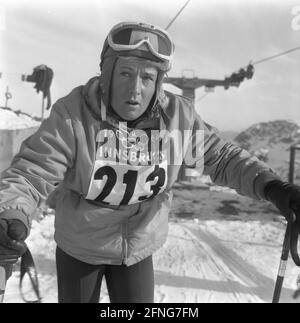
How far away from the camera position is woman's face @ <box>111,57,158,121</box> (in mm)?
1671

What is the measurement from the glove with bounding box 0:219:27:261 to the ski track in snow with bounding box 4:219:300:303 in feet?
6.60

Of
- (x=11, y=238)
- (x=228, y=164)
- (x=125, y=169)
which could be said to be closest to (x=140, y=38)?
(x=125, y=169)

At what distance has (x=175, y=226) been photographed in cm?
614

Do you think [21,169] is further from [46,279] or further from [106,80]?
[46,279]

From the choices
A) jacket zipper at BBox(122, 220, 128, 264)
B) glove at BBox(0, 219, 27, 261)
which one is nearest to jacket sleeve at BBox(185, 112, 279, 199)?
jacket zipper at BBox(122, 220, 128, 264)

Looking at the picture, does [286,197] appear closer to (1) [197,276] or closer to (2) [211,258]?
(1) [197,276]

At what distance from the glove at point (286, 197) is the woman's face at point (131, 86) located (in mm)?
679

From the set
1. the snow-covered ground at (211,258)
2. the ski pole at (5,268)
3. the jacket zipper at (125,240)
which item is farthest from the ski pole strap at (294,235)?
the snow-covered ground at (211,258)

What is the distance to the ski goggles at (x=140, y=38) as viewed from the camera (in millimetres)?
1703

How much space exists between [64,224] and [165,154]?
57 cm

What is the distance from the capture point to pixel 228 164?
1.82m

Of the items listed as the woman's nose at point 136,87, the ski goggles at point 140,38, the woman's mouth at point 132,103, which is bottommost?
the woman's mouth at point 132,103

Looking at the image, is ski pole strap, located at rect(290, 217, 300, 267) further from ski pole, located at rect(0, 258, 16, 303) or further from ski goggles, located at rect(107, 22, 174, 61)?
ski pole, located at rect(0, 258, 16, 303)

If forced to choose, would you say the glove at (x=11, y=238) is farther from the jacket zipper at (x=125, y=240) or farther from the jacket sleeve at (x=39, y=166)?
the jacket zipper at (x=125, y=240)
